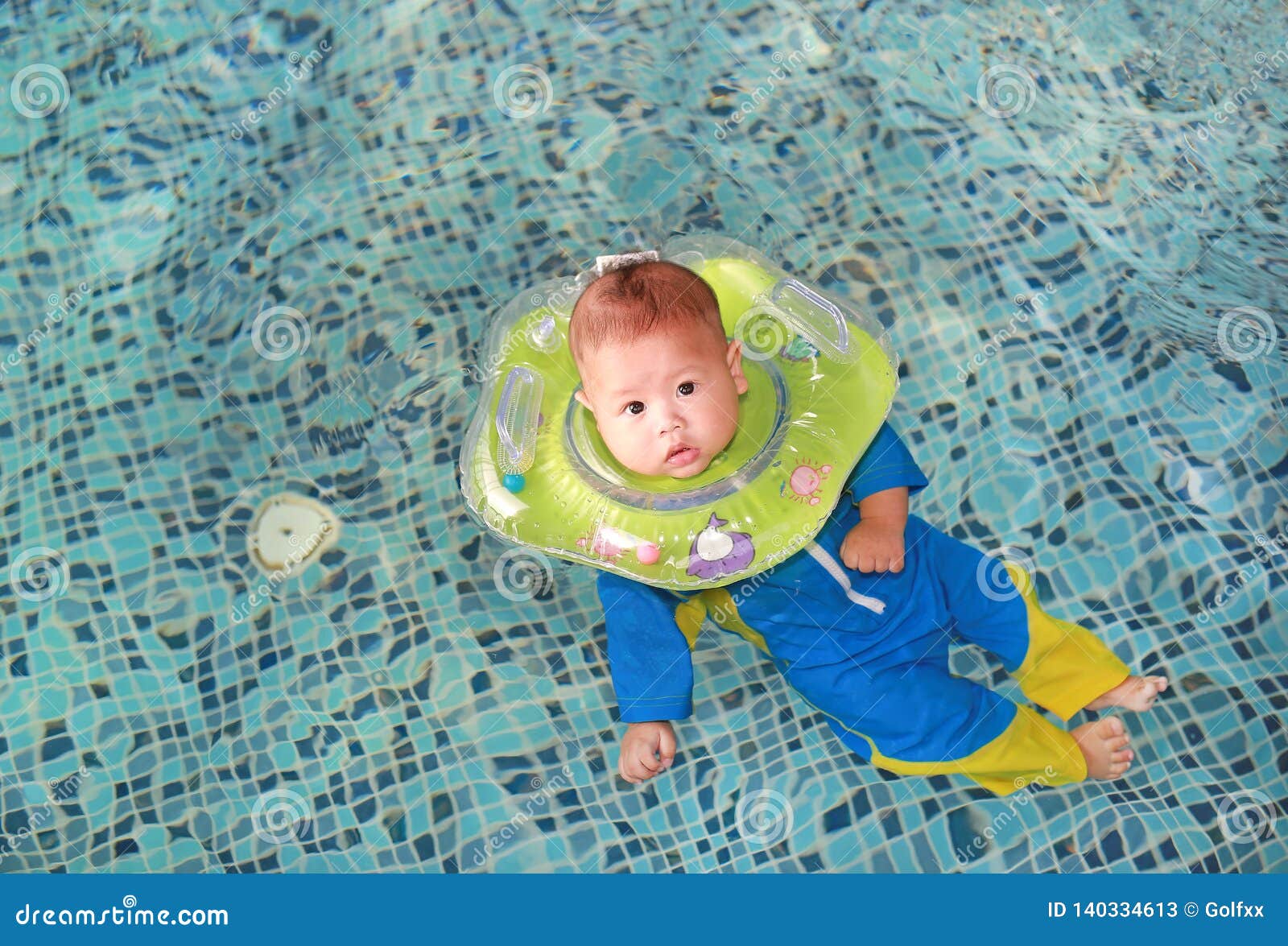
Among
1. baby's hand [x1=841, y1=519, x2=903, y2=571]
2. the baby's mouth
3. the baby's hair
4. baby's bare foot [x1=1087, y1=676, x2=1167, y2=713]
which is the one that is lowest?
baby's bare foot [x1=1087, y1=676, x2=1167, y2=713]

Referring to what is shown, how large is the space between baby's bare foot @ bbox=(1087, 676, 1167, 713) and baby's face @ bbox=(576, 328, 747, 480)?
809 millimetres

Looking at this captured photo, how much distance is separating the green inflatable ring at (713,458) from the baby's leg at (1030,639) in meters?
0.28

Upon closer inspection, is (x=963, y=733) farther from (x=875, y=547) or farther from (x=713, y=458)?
(x=713, y=458)

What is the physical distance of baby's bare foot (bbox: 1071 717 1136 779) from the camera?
6.98 ft

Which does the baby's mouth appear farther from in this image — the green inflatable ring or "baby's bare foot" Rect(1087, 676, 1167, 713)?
"baby's bare foot" Rect(1087, 676, 1167, 713)

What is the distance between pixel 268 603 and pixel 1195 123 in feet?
7.51

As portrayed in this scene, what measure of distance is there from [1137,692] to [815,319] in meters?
0.84

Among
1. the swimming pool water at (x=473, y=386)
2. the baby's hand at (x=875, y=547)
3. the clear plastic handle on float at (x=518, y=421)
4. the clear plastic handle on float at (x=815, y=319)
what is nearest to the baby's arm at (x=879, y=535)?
the baby's hand at (x=875, y=547)

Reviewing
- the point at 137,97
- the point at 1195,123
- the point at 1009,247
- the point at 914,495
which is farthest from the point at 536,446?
the point at 1195,123

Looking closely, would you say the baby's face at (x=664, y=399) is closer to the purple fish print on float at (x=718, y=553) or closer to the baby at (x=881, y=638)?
the baby at (x=881, y=638)

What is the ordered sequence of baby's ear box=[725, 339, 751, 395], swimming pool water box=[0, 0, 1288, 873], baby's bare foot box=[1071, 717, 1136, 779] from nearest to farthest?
baby's ear box=[725, 339, 751, 395] → baby's bare foot box=[1071, 717, 1136, 779] → swimming pool water box=[0, 0, 1288, 873]

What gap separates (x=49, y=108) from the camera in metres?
2.84

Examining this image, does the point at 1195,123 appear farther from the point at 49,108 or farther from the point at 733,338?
the point at 49,108

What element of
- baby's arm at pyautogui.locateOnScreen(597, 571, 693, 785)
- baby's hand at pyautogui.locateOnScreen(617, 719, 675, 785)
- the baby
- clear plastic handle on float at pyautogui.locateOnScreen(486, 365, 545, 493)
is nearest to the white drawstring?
the baby
